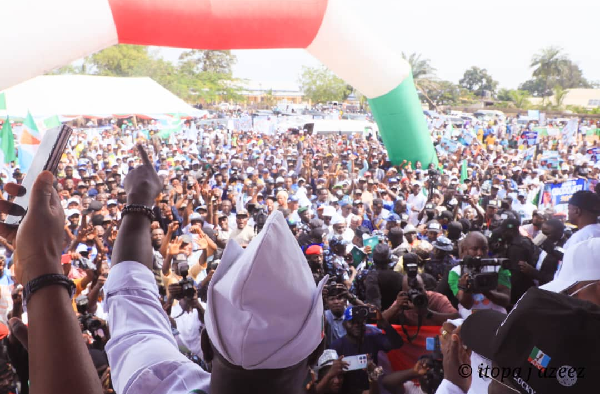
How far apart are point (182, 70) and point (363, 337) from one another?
1208 inches

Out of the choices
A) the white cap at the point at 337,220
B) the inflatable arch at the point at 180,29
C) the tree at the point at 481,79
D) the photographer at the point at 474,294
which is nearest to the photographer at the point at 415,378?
the photographer at the point at 474,294

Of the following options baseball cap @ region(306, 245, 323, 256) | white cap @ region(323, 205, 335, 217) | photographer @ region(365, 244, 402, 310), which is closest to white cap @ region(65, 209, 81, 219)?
white cap @ region(323, 205, 335, 217)

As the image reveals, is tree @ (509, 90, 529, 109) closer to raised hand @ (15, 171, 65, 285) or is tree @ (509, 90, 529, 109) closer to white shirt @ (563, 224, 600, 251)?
white shirt @ (563, 224, 600, 251)

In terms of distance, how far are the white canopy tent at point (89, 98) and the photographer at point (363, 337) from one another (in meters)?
14.6

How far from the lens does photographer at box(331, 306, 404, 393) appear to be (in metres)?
Result: 2.72

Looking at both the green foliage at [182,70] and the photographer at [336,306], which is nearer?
the photographer at [336,306]

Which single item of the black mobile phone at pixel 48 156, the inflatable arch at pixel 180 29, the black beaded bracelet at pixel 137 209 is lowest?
the black beaded bracelet at pixel 137 209

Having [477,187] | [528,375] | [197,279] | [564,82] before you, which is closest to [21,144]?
[197,279]

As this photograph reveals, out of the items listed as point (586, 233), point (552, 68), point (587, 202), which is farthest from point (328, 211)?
point (552, 68)

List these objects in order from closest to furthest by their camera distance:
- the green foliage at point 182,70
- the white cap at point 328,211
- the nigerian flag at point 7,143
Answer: the white cap at point 328,211 < the nigerian flag at point 7,143 < the green foliage at point 182,70

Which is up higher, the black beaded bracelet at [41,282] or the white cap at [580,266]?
the black beaded bracelet at [41,282]

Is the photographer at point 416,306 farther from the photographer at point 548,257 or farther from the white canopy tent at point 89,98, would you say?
the white canopy tent at point 89,98

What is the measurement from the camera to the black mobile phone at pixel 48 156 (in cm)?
107

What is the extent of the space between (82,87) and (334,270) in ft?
51.3
